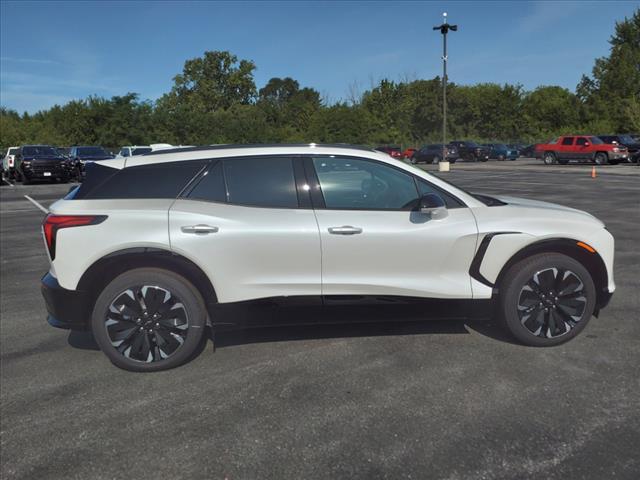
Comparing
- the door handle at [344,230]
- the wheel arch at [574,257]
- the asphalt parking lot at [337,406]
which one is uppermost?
the door handle at [344,230]

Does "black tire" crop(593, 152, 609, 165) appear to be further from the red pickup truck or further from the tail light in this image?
the tail light

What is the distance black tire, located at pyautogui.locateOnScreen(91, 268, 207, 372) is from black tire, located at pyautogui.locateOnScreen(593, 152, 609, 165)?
111ft

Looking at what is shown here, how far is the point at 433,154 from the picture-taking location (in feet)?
139

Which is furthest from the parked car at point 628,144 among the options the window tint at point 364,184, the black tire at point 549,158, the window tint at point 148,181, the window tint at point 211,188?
the window tint at point 148,181

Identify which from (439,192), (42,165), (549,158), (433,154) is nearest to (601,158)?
(549,158)

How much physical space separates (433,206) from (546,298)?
3.96 ft

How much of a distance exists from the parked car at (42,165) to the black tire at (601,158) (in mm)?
29613

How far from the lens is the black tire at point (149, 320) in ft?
13.0

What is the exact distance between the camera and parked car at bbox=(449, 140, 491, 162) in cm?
4450

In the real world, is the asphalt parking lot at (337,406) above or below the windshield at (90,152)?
below

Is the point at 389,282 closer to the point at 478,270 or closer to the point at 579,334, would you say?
the point at 478,270

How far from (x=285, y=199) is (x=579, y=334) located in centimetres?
274

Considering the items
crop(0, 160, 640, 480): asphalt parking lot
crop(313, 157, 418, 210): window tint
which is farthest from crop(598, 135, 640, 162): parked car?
crop(313, 157, 418, 210): window tint

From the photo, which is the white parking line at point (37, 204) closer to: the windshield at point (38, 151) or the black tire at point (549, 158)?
the windshield at point (38, 151)
